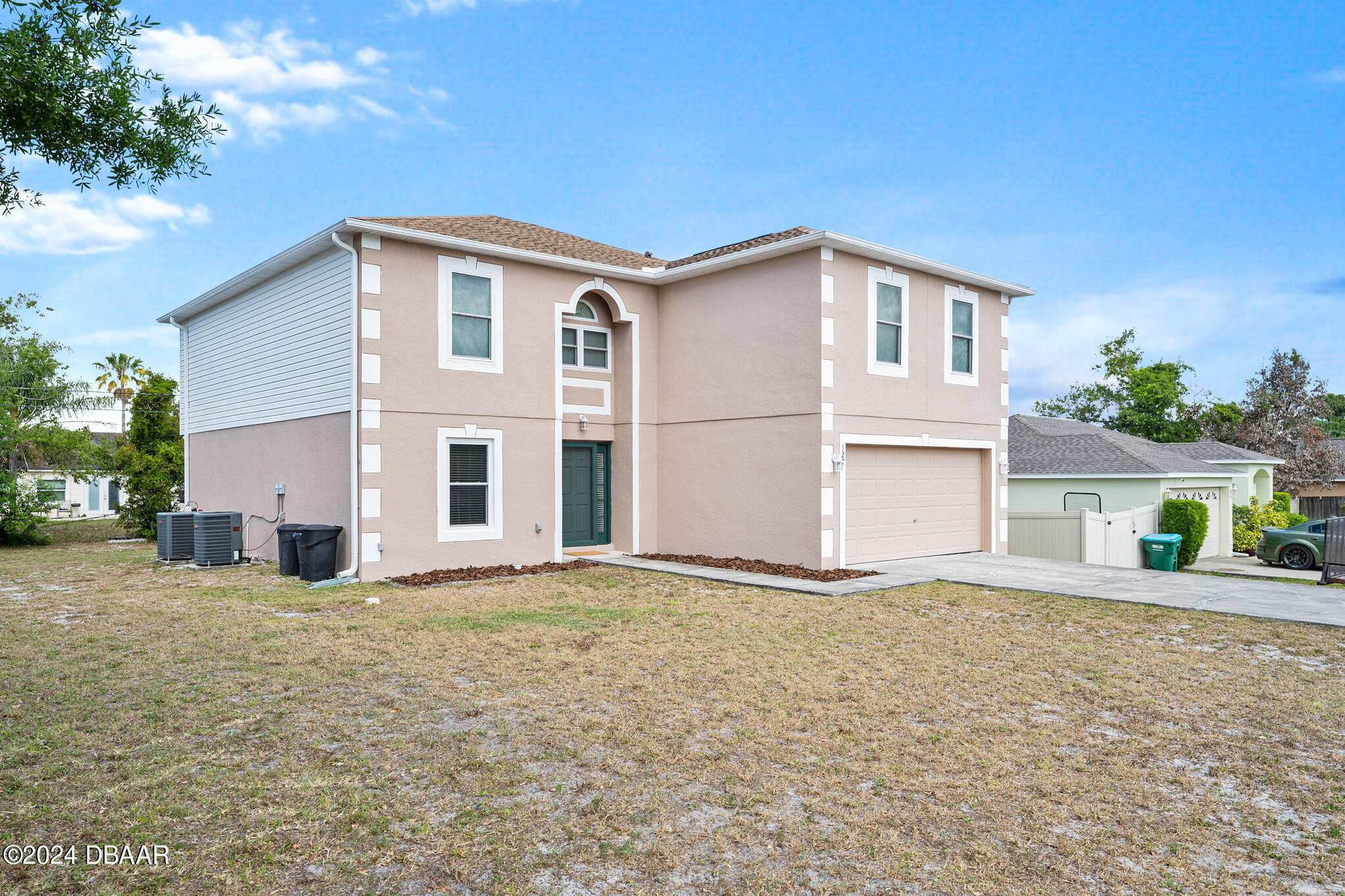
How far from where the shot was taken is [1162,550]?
56.3ft

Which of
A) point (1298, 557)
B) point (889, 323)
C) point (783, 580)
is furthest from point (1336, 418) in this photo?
point (783, 580)

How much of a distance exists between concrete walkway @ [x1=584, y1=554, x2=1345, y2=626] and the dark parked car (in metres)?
11.4

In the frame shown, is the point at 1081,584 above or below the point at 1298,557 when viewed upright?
above

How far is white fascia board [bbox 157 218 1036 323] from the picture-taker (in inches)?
490

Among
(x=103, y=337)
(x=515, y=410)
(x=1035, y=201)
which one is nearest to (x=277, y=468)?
(x=515, y=410)

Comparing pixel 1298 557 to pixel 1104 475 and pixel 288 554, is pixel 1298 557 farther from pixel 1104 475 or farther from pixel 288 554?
pixel 288 554

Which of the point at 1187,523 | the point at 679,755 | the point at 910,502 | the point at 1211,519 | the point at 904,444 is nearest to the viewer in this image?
the point at 679,755

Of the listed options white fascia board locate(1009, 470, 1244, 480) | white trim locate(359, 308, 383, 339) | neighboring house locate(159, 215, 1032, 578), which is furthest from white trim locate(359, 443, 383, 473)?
white fascia board locate(1009, 470, 1244, 480)

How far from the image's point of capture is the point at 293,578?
1280cm

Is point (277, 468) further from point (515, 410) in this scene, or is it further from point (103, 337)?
point (103, 337)

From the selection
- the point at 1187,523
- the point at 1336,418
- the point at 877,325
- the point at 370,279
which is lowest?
the point at 1187,523

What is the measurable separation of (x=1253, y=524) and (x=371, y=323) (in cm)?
2764

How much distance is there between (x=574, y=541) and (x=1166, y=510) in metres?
15.9

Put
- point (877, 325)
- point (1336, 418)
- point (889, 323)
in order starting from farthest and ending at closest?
point (1336, 418)
point (889, 323)
point (877, 325)
